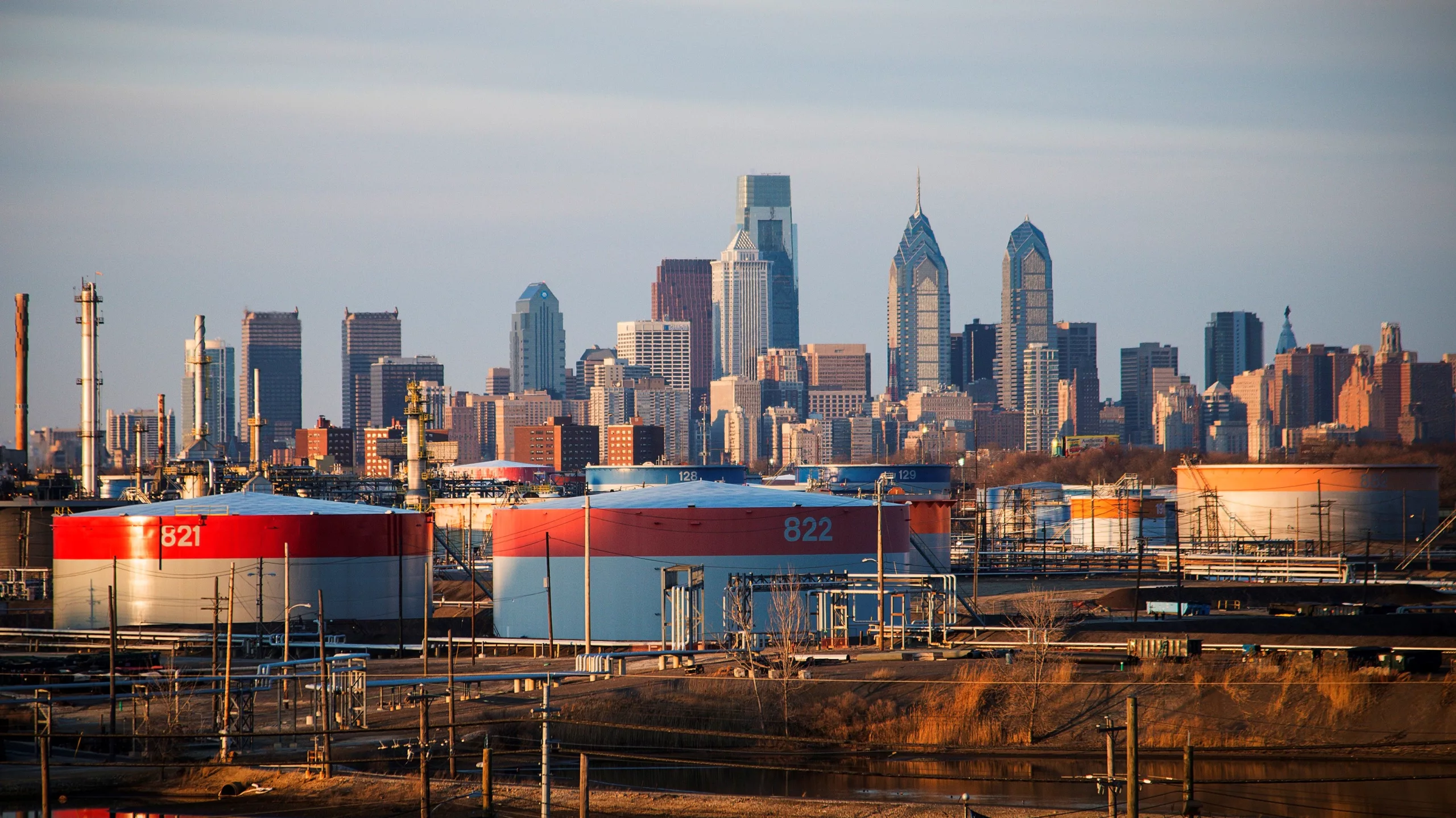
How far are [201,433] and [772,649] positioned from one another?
210 feet

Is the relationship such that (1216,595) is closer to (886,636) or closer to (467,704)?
(886,636)

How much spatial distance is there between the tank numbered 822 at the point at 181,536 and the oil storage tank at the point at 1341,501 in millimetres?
68728

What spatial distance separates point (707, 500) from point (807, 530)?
14.9ft

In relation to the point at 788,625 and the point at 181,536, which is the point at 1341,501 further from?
the point at 181,536

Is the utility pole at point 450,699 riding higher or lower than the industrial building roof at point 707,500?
lower

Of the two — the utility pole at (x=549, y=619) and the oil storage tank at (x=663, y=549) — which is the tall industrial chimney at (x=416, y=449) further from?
the oil storage tank at (x=663, y=549)

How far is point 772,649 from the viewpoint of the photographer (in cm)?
5106

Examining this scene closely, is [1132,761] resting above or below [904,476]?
below

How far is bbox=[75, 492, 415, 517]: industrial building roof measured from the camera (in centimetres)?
6469

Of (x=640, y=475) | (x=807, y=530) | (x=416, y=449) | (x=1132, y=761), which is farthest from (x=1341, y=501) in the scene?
(x=1132, y=761)

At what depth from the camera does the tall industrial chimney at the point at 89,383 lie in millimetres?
103875

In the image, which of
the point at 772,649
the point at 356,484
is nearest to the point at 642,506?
the point at 772,649

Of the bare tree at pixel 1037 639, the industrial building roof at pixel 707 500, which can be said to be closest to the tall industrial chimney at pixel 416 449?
the industrial building roof at pixel 707 500

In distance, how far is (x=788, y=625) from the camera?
51.3m
